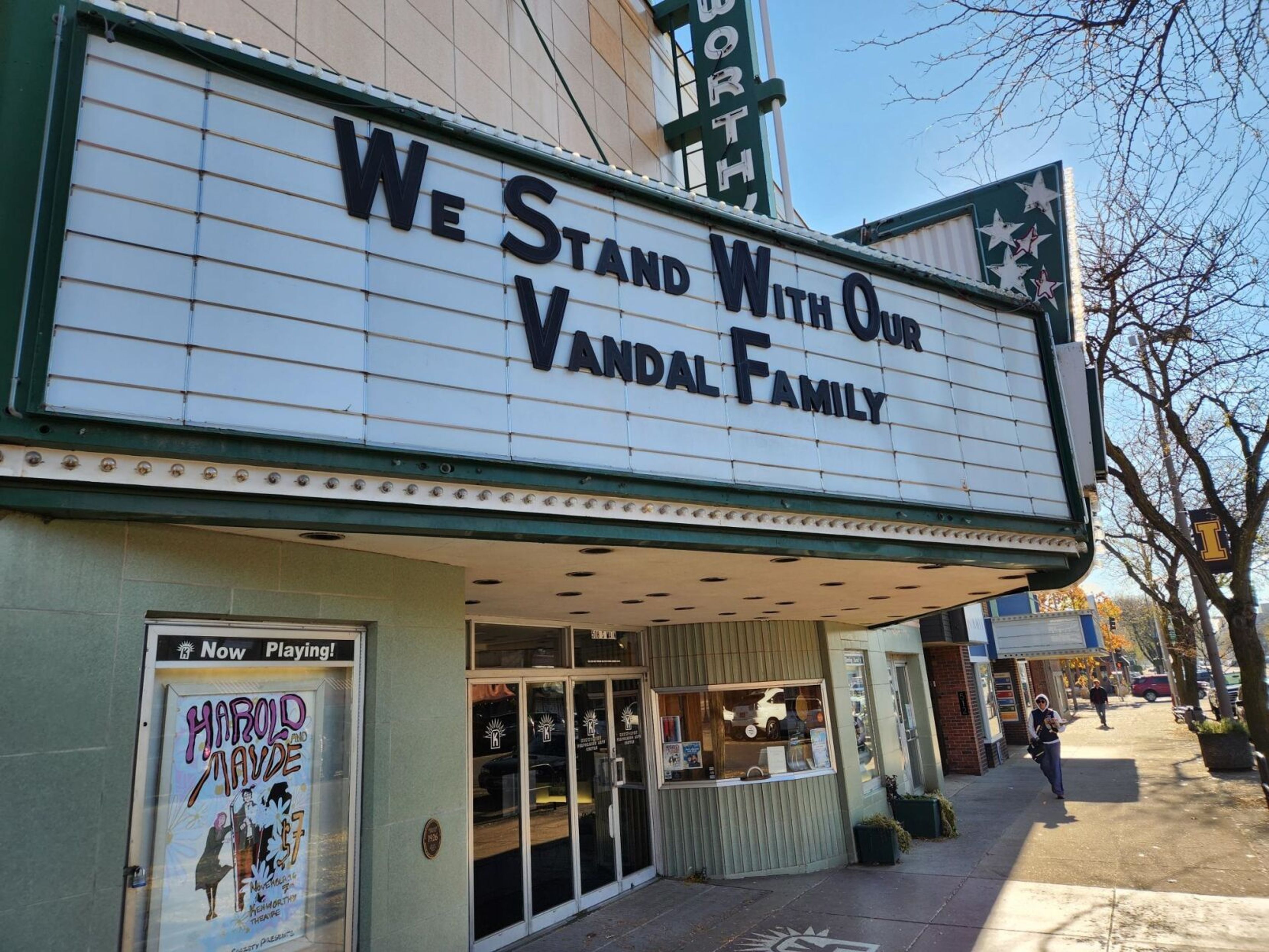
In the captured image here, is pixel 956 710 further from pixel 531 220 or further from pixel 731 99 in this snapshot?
pixel 531 220

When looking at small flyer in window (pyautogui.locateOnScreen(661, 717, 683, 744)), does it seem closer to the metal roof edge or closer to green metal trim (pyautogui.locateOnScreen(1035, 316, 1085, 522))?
green metal trim (pyautogui.locateOnScreen(1035, 316, 1085, 522))

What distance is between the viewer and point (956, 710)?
66.1 feet

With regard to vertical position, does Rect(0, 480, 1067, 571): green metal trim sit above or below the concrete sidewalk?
above

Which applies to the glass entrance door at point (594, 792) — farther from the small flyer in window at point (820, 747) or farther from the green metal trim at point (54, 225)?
the green metal trim at point (54, 225)

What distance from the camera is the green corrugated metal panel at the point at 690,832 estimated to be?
1066cm

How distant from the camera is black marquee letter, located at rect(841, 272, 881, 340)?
760cm

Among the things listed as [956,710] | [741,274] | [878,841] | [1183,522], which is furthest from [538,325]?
[956,710]

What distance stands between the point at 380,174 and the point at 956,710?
1939 cm

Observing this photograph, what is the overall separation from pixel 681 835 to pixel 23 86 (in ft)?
33.3

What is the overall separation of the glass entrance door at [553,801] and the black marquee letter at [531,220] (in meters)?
5.01

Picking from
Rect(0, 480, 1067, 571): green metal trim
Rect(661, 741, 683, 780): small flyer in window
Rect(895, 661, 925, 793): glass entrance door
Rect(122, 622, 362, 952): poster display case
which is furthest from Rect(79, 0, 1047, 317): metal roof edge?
Rect(895, 661, 925, 793): glass entrance door

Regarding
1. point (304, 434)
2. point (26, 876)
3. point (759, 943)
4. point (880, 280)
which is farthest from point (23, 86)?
point (759, 943)

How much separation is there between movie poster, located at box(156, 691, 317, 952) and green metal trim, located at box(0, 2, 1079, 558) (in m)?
1.61

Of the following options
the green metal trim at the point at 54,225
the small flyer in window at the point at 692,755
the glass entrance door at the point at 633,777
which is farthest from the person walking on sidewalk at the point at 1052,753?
the green metal trim at the point at 54,225
